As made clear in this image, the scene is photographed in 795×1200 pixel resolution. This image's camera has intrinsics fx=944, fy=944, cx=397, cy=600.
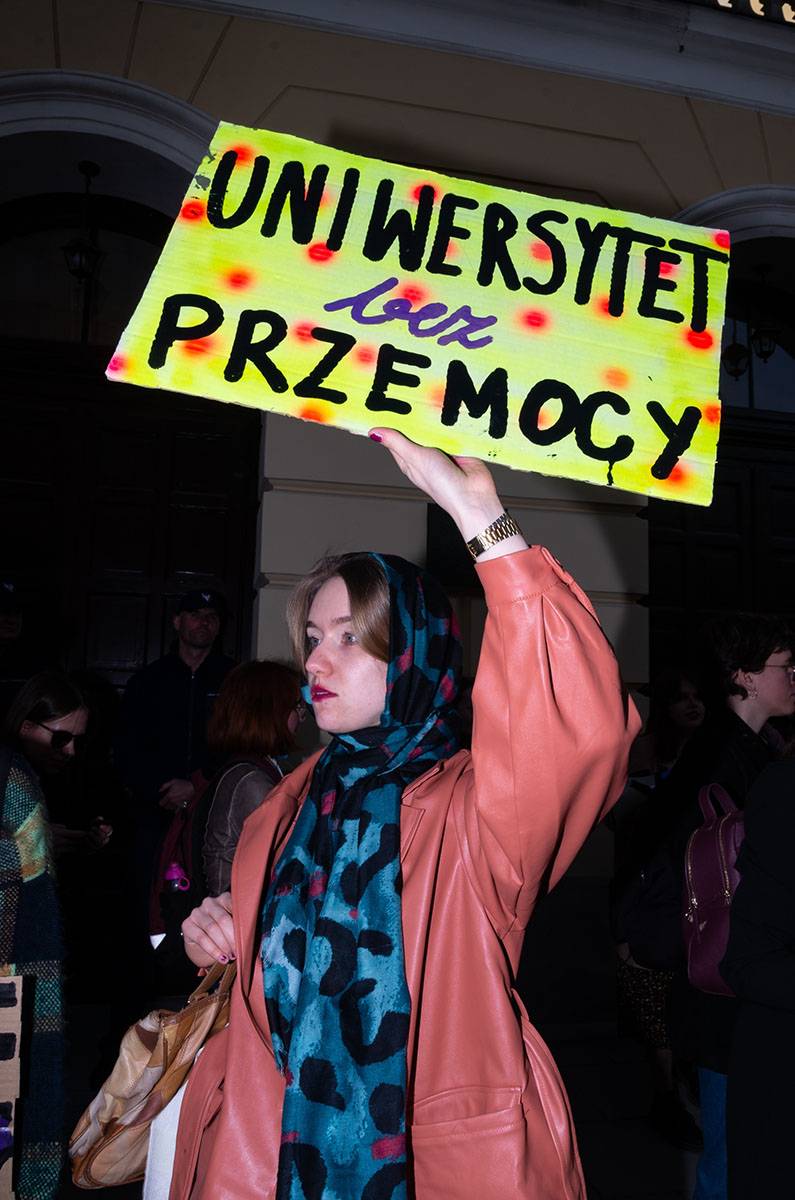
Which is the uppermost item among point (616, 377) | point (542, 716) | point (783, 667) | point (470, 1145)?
point (616, 377)

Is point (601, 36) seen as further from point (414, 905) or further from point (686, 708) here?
point (414, 905)

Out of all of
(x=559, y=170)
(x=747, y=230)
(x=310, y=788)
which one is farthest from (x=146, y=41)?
(x=310, y=788)

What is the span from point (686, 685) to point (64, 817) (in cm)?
344

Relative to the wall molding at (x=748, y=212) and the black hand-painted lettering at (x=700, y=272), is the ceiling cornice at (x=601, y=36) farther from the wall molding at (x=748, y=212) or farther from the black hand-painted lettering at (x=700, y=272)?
the black hand-painted lettering at (x=700, y=272)

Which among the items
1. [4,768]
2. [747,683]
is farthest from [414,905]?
[747,683]

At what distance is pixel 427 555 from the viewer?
532 cm

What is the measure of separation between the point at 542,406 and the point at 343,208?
1.76ft

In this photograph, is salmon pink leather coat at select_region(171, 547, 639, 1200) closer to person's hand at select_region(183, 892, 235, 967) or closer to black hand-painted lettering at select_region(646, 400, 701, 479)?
person's hand at select_region(183, 892, 235, 967)

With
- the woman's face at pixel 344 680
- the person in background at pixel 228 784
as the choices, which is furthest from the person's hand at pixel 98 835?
the woman's face at pixel 344 680

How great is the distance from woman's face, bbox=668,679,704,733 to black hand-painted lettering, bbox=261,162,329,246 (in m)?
3.92

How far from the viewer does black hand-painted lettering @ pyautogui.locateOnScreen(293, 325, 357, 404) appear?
1.59 metres

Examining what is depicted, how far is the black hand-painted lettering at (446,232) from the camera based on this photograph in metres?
1.73

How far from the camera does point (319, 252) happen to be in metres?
1.72

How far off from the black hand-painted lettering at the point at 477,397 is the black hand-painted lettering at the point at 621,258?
27 cm
